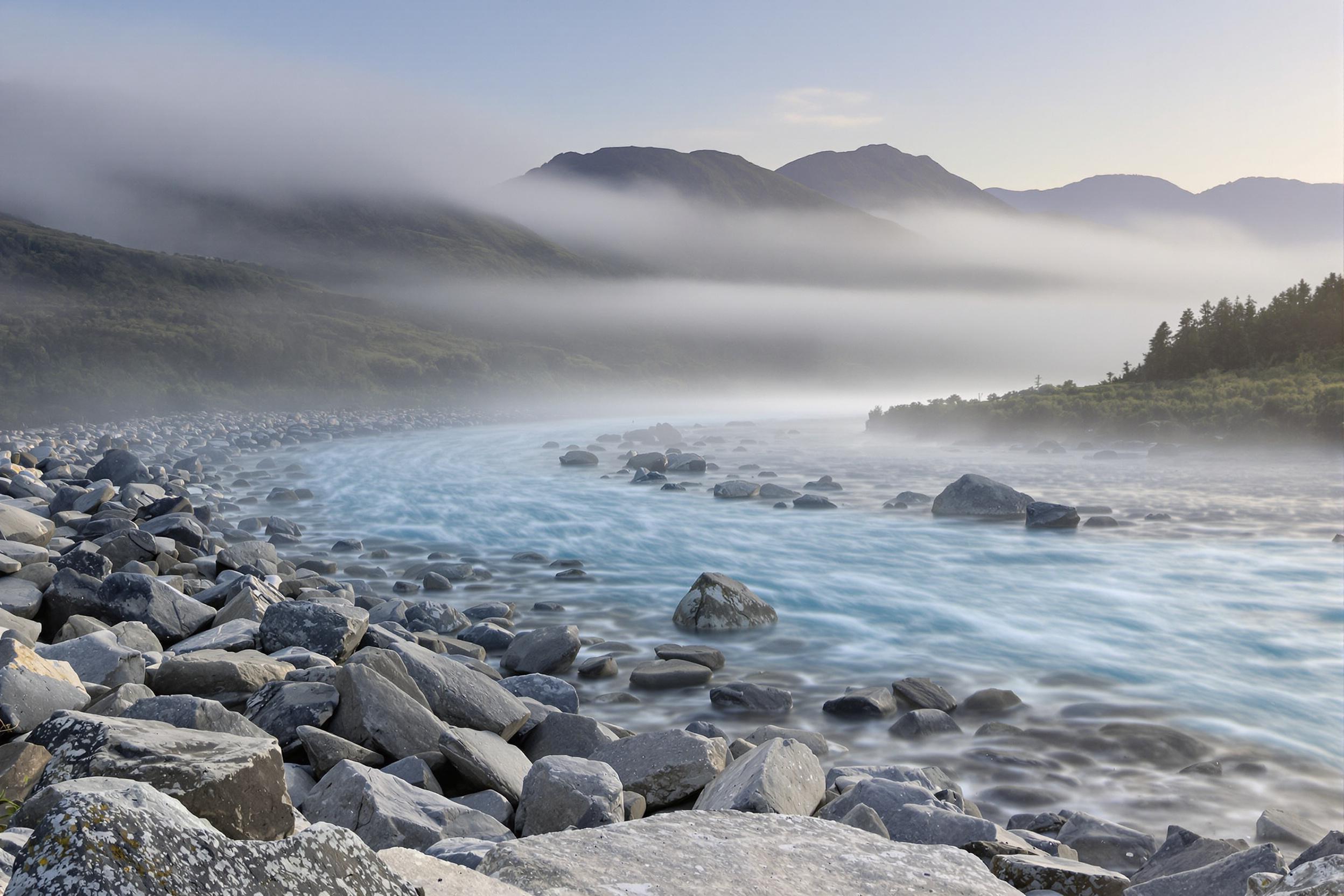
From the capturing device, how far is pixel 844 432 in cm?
4938

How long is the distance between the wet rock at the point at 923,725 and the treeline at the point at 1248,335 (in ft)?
150

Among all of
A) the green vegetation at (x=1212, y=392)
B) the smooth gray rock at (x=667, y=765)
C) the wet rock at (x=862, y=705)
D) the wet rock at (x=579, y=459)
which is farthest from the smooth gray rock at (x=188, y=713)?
the green vegetation at (x=1212, y=392)

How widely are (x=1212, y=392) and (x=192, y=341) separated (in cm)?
6934

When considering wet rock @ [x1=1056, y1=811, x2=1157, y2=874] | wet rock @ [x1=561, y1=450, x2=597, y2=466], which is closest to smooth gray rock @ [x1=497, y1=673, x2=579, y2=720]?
wet rock @ [x1=1056, y1=811, x2=1157, y2=874]

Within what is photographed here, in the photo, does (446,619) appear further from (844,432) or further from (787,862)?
(844,432)

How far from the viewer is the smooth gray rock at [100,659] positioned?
5.35 m

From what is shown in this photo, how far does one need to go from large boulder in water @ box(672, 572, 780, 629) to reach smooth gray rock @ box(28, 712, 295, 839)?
7665 millimetres

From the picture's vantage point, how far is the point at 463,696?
5832mm

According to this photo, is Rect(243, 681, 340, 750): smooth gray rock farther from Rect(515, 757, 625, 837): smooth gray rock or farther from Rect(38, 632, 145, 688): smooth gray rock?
Rect(515, 757, 625, 837): smooth gray rock

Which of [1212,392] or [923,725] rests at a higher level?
[1212,392]

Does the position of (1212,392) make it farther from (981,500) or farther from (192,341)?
(192,341)

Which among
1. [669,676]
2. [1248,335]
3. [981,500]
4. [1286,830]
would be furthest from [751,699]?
[1248,335]

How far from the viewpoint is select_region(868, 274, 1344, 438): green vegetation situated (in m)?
31.8

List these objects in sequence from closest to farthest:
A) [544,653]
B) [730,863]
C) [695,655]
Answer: [730,863] < [544,653] < [695,655]
